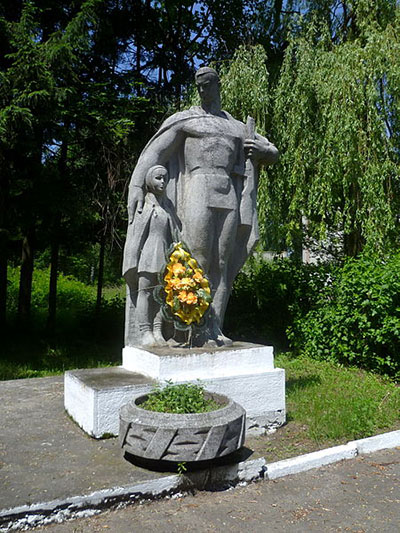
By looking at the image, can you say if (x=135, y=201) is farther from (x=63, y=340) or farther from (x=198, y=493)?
(x=63, y=340)

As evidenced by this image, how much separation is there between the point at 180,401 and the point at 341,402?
2.29 m

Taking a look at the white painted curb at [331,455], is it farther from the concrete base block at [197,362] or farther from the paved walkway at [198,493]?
the concrete base block at [197,362]

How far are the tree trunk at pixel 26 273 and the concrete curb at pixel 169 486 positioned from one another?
736 centimetres

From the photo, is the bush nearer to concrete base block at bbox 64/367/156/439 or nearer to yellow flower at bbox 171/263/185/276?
yellow flower at bbox 171/263/185/276

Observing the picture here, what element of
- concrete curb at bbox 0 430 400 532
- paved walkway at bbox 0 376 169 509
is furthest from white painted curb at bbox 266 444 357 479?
paved walkway at bbox 0 376 169 509

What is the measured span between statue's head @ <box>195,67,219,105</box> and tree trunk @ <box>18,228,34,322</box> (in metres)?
5.64

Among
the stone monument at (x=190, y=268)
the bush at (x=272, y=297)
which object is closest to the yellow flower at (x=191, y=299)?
the stone monument at (x=190, y=268)

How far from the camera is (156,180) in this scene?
4398mm

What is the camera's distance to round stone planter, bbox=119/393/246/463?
9.21ft

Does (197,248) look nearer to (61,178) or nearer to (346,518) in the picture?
(346,518)

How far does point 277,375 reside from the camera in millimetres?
4207

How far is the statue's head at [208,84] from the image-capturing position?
4.66 meters

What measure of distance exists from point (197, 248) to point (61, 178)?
497 cm

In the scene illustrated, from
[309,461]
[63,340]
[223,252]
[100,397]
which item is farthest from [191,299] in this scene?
[63,340]
